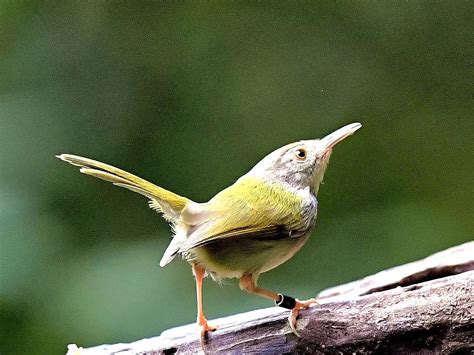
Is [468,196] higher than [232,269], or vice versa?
[468,196]

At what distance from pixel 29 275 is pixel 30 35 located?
1.20 metres

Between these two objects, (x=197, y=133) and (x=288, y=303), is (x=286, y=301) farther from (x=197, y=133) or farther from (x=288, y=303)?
(x=197, y=133)

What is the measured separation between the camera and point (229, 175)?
134 inches

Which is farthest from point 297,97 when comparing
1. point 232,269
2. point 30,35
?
point 232,269

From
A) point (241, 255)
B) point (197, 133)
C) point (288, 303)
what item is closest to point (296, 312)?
point (288, 303)

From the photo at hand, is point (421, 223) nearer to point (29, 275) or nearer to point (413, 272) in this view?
point (413, 272)

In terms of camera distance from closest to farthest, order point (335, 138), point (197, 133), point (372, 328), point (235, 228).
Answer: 1. point (372, 328)
2. point (235, 228)
3. point (335, 138)
4. point (197, 133)

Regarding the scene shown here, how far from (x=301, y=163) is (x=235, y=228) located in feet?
1.44

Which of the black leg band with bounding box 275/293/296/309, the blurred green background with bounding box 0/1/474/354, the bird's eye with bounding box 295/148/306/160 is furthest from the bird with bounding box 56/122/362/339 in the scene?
the blurred green background with bounding box 0/1/474/354

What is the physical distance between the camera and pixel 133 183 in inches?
70.4

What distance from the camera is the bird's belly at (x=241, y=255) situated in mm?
1745

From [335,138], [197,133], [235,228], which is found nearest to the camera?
[235,228]

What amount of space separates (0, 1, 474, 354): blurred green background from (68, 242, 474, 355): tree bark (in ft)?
3.66

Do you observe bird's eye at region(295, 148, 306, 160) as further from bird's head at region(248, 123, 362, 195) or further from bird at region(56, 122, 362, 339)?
bird at region(56, 122, 362, 339)
